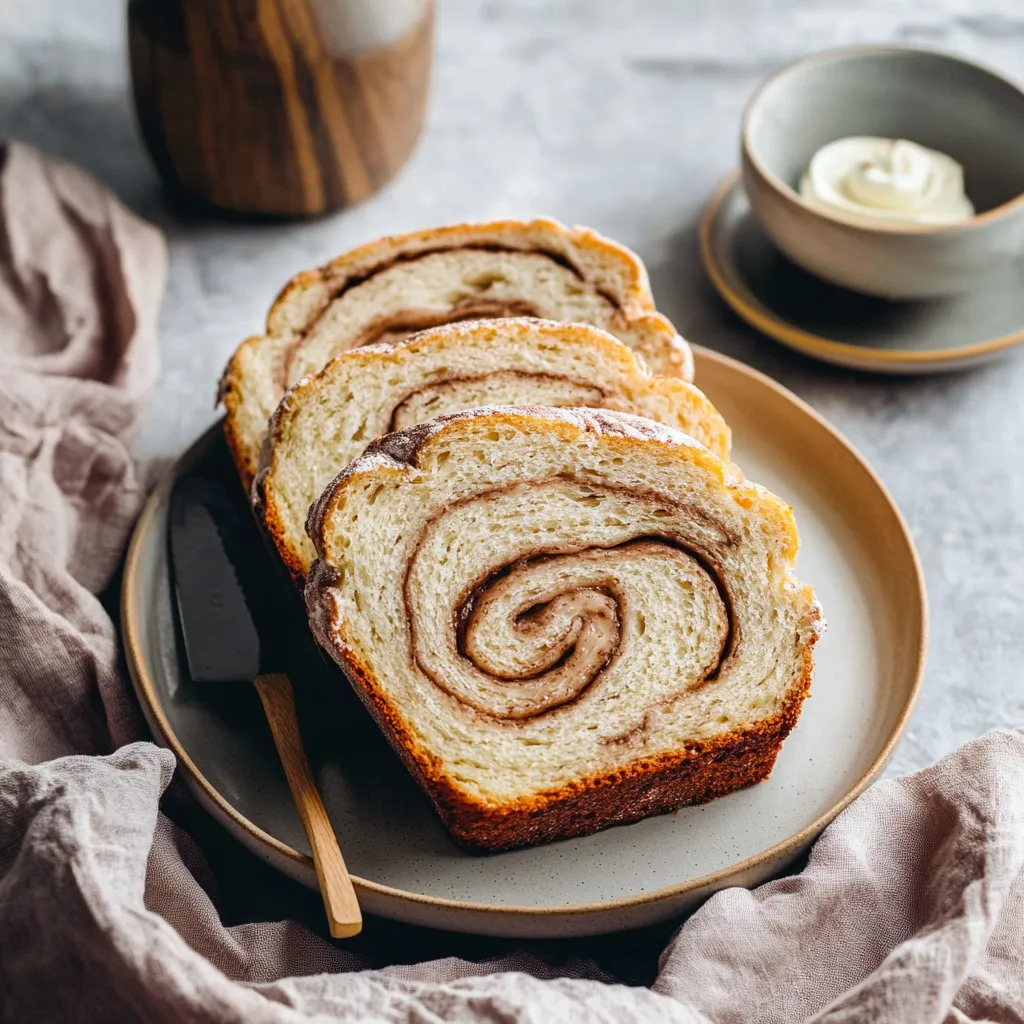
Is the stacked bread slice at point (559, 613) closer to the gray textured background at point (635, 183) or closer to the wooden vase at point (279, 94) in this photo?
the gray textured background at point (635, 183)

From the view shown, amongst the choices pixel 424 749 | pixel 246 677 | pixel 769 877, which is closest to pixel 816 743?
pixel 769 877

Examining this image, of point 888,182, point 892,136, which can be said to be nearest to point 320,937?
point 888,182

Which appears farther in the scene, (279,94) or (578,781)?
Answer: (279,94)

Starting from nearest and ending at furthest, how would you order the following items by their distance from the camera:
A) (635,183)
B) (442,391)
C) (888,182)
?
(442,391) → (888,182) → (635,183)

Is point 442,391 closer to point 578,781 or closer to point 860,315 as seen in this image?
point 578,781

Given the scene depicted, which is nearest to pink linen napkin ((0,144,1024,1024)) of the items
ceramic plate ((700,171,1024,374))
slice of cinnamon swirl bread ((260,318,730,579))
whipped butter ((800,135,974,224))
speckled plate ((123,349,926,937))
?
speckled plate ((123,349,926,937))

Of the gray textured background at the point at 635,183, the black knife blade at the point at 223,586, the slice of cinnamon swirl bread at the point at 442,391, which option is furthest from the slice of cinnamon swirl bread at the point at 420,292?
the gray textured background at the point at 635,183

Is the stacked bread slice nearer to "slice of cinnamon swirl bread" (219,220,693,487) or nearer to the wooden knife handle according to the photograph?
the wooden knife handle
